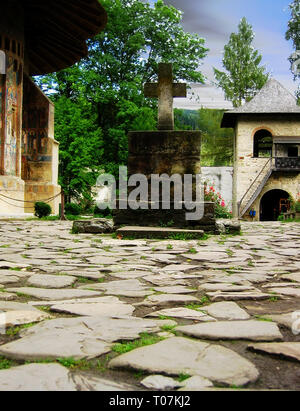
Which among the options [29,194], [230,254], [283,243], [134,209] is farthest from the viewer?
[29,194]

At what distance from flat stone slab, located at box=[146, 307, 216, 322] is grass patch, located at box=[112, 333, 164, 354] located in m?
0.35

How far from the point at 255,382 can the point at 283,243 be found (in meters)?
5.15

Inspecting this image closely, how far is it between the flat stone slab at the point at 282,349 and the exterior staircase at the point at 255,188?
69.2ft

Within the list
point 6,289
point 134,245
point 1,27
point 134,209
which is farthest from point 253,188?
point 6,289

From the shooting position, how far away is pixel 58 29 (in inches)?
647

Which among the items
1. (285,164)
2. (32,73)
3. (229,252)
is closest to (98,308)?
(229,252)

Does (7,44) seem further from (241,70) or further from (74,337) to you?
(241,70)

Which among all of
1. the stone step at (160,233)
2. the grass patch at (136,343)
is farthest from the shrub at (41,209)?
the grass patch at (136,343)

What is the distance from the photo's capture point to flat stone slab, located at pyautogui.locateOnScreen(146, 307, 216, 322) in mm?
2084

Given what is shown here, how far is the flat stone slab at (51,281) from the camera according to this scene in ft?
9.51

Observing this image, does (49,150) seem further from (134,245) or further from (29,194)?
(134,245)

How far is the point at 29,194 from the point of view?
18.1 m

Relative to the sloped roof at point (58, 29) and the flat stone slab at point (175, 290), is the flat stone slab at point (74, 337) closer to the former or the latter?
the flat stone slab at point (175, 290)
